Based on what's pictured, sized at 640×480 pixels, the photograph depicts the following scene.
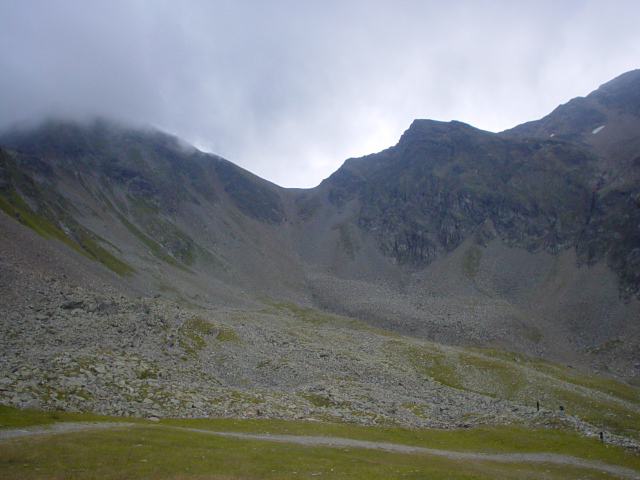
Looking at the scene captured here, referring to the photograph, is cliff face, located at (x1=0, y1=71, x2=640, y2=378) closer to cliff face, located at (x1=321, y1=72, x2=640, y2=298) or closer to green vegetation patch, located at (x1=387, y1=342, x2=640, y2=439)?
cliff face, located at (x1=321, y1=72, x2=640, y2=298)

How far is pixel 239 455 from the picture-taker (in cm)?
2348

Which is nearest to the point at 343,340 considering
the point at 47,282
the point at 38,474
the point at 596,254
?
the point at 47,282

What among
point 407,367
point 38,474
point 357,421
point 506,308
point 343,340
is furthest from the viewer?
point 506,308

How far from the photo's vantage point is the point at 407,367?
69.9 m

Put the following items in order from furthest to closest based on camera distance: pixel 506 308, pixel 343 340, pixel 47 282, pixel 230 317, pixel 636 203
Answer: pixel 636 203 < pixel 506 308 < pixel 230 317 < pixel 343 340 < pixel 47 282

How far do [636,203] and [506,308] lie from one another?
67.8 meters

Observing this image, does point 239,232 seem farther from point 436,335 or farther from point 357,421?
point 357,421

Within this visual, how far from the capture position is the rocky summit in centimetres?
4284

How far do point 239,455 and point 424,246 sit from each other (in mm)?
168966

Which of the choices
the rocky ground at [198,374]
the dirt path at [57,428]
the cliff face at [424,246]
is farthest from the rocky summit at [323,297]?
the dirt path at [57,428]

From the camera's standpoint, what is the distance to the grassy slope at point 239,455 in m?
19.4

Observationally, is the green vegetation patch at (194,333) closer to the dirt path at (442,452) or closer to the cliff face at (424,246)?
the dirt path at (442,452)

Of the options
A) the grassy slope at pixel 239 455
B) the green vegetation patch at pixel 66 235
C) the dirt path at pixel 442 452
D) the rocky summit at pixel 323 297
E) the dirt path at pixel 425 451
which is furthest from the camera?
the green vegetation patch at pixel 66 235

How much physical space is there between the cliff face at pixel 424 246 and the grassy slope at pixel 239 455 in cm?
7521
